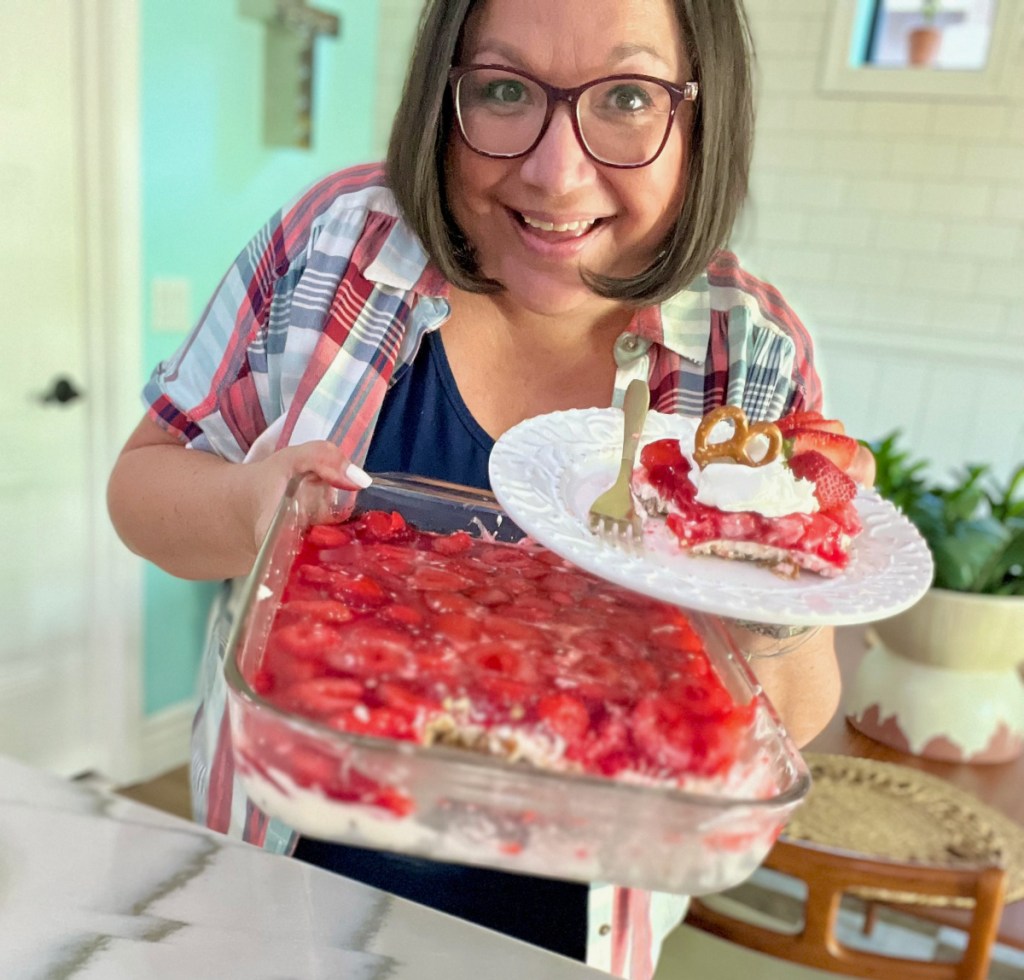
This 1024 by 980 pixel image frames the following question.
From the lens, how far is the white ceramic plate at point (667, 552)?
59 centimetres

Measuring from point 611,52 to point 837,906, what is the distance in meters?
0.92

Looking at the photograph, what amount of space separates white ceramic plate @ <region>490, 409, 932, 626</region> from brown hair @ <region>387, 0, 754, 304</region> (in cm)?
19

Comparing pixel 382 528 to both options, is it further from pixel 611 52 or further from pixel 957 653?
pixel 957 653

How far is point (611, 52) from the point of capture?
2.68 ft

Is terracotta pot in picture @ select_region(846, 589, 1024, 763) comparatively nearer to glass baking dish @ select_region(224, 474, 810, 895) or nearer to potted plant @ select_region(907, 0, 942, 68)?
glass baking dish @ select_region(224, 474, 810, 895)

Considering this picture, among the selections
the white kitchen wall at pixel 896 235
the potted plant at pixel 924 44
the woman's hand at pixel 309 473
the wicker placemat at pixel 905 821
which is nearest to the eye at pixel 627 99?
the woman's hand at pixel 309 473

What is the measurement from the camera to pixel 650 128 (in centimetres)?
87

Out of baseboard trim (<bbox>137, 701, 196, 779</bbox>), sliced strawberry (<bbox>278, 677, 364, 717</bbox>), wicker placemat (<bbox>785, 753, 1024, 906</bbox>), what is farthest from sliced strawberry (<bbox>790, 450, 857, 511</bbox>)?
baseboard trim (<bbox>137, 701, 196, 779</bbox>)

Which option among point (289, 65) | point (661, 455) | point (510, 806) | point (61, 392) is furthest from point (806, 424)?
point (289, 65)

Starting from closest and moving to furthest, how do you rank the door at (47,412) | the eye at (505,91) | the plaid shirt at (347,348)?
1. the eye at (505,91)
2. the plaid shirt at (347,348)
3. the door at (47,412)

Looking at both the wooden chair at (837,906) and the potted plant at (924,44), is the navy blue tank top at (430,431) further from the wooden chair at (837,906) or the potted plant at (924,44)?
the potted plant at (924,44)

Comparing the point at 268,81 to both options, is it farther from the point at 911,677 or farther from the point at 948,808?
the point at 948,808

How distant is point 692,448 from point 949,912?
72cm

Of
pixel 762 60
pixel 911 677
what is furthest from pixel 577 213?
pixel 762 60
